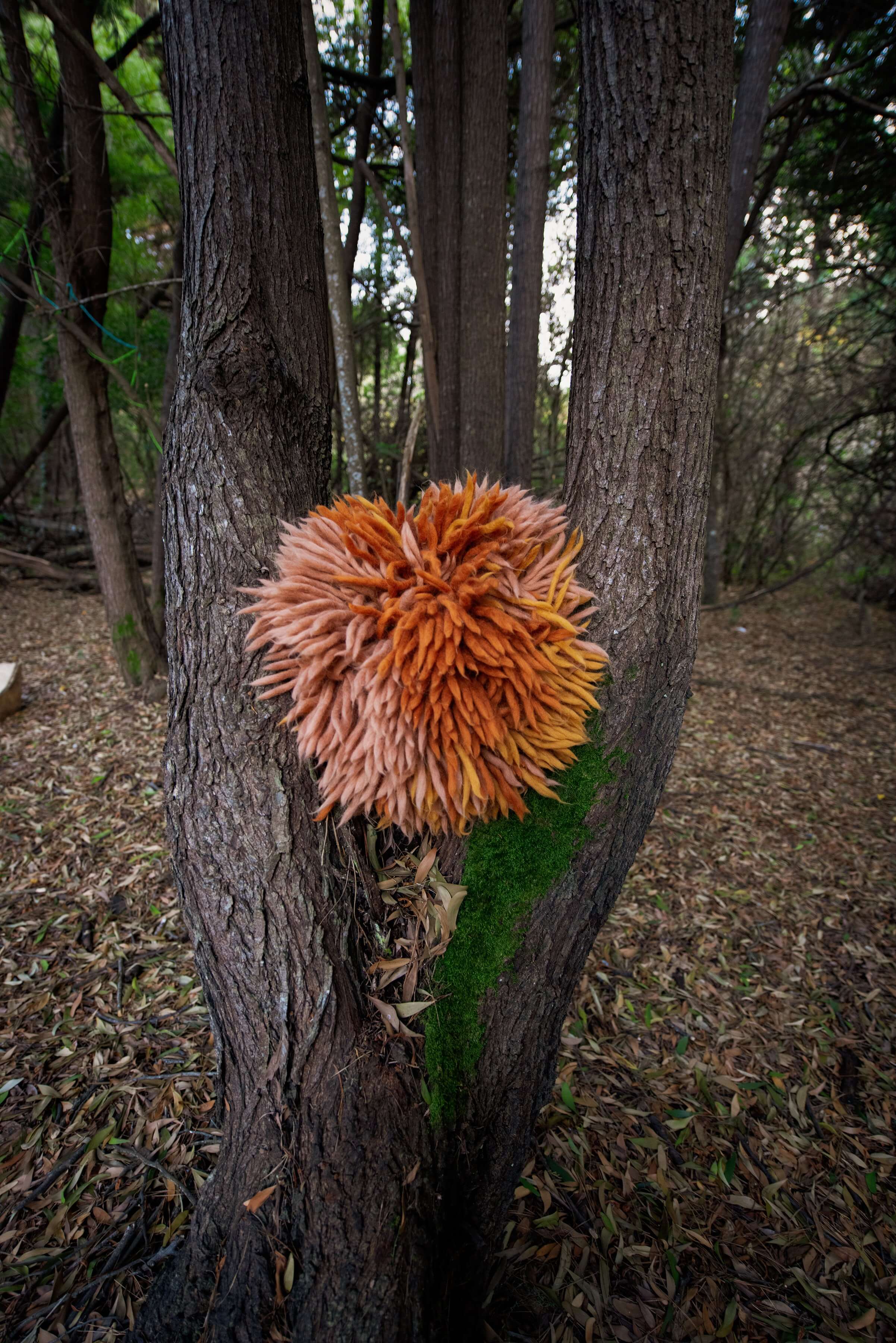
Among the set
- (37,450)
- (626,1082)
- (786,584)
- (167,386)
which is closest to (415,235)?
(167,386)

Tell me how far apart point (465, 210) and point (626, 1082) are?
3741mm

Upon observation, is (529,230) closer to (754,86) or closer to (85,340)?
(754,86)

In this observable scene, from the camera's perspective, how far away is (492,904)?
1222 millimetres

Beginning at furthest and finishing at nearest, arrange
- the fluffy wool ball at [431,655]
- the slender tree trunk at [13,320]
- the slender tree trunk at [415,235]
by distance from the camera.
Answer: the slender tree trunk at [13,320] → the slender tree trunk at [415,235] → the fluffy wool ball at [431,655]

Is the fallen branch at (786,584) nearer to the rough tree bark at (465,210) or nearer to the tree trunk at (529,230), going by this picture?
the tree trunk at (529,230)

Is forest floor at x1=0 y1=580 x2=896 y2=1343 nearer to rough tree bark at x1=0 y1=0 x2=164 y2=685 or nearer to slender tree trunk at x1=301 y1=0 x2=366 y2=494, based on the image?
rough tree bark at x1=0 y1=0 x2=164 y2=685

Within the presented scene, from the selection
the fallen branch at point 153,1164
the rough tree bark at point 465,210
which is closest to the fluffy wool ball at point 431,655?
the fallen branch at point 153,1164

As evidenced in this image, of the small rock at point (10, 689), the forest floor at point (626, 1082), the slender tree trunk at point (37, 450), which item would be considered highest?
the slender tree trunk at point (37, 450)

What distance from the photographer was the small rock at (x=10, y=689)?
385 cm

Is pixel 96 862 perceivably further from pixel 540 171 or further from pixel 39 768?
pixel 540 171

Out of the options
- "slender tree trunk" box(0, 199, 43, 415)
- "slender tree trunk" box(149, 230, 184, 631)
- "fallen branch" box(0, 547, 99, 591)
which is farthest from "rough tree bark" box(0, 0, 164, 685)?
"fallen branch" box(0, 547, 99, 591)

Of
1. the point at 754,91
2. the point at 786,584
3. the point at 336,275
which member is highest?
the point at 754,91

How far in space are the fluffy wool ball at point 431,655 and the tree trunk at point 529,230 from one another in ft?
7.76

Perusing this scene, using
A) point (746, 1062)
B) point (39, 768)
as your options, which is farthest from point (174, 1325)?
point (39, 768)
